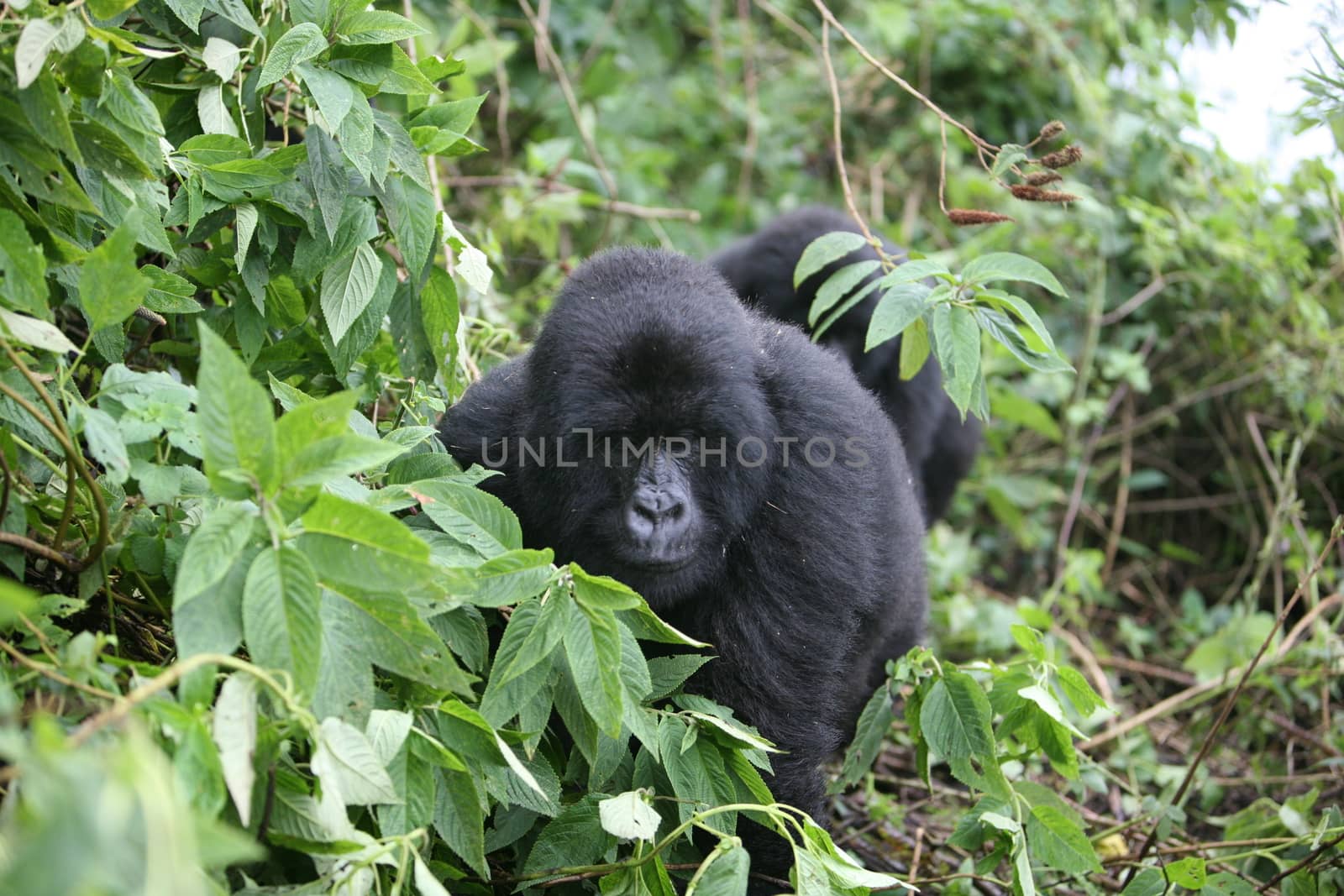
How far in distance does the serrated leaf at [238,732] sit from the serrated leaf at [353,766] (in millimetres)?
116

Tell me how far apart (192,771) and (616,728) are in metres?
0.72

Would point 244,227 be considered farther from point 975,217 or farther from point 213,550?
point 975,217

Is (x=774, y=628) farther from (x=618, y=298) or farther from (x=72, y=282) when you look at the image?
(x=72, y=282)

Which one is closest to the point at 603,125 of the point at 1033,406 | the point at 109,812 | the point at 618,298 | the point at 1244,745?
the point at 1033,406

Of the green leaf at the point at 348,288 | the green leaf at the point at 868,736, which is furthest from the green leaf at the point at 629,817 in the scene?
the green leaf at the point at 348,288

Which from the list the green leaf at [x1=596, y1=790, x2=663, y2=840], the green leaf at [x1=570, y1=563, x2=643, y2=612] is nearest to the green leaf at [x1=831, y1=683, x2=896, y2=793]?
the green leaf at [x1=596, y1=790, x2=663, y2=840]

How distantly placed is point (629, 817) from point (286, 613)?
0.83 m

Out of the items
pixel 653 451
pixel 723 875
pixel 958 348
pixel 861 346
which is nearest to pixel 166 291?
pixel 653 451

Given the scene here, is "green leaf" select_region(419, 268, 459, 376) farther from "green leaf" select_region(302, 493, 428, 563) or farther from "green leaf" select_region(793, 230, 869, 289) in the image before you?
"green leaf" select_region(302, 493, 428, 563)

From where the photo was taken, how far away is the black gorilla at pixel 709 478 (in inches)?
107

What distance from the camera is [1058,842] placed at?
277 centimetres

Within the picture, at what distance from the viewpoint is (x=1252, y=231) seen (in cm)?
588

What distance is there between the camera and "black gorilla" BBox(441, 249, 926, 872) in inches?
107

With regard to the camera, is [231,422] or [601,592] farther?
[601,592]
